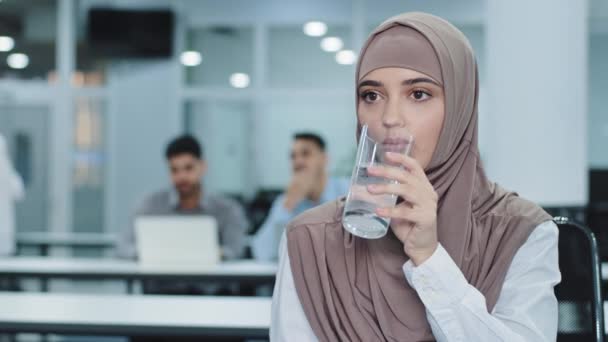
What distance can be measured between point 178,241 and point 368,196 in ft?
8.70

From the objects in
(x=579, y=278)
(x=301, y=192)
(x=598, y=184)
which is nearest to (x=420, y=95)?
(x=579, y=278)

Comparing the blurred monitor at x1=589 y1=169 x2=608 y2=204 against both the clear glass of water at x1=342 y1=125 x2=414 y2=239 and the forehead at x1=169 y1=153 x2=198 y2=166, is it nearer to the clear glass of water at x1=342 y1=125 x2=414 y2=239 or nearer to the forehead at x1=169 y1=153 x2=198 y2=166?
the forehead at x1=169 y1=153 x2=198 y2=166

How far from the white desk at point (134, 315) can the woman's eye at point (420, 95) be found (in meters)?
0.97

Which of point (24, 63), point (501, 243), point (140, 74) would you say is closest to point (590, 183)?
point (140, 74)

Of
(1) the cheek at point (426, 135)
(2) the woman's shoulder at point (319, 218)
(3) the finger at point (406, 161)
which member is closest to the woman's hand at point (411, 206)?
(3) the finger at point (406, 161)

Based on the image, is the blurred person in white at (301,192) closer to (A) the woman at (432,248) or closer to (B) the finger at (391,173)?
(A) the woman at (432,248)

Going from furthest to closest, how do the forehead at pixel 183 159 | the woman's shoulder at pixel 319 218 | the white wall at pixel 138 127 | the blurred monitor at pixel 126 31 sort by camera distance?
the white wall at pixel 138 127
the blurred monitor at pixel 126 31
the forehead at pixel 183 159
the woman's shoulder at pixel 319 218

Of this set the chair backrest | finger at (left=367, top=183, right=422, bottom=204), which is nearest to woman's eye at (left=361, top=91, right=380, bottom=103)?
finger at (left=367, top=183, right=422, bottom=204)

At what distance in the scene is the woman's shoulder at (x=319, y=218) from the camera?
4.76 feet

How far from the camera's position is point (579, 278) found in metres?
1.61

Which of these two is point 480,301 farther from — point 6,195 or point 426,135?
point 6,195

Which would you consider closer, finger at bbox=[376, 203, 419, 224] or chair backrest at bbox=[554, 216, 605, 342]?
finger at bbox=[376, 203, 419, 224]

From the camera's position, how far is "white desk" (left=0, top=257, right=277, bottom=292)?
3.49 m

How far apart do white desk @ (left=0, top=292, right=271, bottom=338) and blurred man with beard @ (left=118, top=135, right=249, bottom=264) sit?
1662 millimetres
